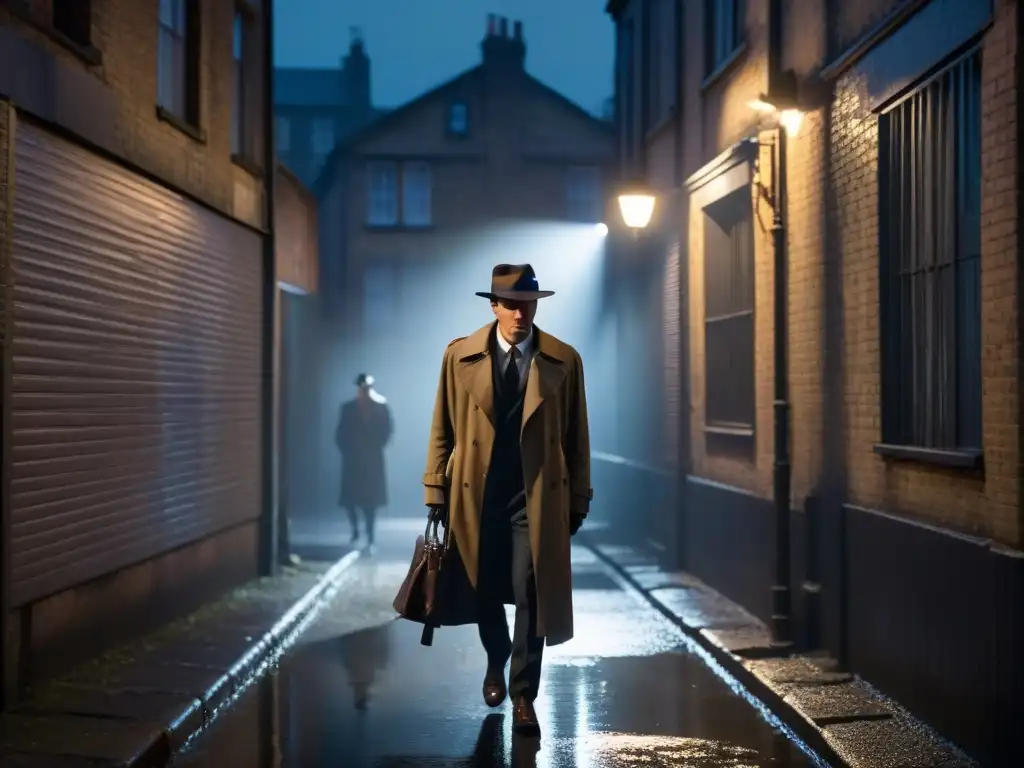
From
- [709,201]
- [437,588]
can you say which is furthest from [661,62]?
[437,588]

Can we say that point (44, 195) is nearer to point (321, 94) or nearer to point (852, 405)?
point (852, 405)

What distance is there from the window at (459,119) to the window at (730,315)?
1881cm

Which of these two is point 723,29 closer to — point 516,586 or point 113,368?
point 113,368

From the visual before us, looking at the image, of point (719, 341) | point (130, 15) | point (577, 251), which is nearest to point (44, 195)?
point (130, 15)

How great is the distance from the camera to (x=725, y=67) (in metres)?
12.3

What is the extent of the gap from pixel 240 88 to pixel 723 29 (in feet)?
14.9

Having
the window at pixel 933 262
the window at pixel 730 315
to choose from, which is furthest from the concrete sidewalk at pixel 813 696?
the window at pixel 730 315

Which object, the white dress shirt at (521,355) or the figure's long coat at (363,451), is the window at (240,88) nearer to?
the figure's long coat at (363,451)

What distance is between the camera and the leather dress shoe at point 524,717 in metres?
6.73

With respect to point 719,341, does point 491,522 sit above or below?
below

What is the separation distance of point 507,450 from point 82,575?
3.20m

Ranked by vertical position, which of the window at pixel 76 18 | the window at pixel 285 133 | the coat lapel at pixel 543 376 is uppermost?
the window at pixel 285 133

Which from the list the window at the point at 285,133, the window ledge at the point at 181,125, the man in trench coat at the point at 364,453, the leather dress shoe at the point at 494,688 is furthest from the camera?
the window at the point at 285,133

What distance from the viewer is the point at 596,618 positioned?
11203 millimetres
